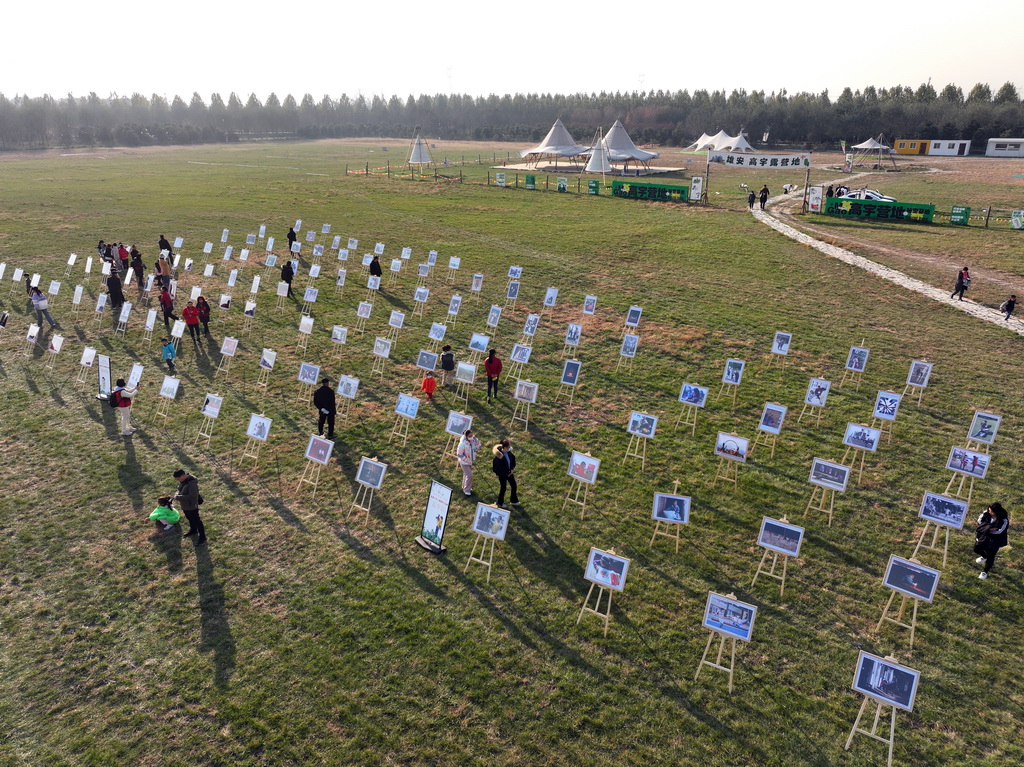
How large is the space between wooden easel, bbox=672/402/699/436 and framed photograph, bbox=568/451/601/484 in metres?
5.40

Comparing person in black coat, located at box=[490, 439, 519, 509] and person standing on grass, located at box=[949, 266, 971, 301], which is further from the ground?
person standing on grass, located at box=[949, 266, 971, 301]

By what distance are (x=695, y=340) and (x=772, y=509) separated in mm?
11178

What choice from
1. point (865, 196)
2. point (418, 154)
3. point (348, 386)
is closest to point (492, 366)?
point (348, 386)

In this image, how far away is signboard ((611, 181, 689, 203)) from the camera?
55.0 m

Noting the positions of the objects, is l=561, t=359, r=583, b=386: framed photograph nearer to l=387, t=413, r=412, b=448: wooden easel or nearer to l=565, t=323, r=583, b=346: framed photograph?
l=565, t=323, r=583, b=346: framed photograph

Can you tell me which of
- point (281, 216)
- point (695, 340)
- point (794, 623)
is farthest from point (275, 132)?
point (794, 623)

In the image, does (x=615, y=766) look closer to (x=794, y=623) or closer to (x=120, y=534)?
(x=794, y=623)

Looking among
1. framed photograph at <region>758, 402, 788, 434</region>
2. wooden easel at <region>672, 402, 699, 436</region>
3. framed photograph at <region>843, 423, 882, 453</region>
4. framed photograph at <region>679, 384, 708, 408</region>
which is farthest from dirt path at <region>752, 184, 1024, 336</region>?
framed photograph at <region>679, 384, 708, 408</region>

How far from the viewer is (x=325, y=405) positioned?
17.0 m

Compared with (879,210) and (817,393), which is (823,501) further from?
(879,210)

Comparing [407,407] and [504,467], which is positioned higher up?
[407,407]

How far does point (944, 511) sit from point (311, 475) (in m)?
15.5

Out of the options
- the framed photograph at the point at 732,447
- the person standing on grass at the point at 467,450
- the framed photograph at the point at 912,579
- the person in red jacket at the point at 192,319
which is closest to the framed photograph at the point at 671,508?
the framed photograph at the point at 732,447

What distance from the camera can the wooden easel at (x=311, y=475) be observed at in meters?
15.5
